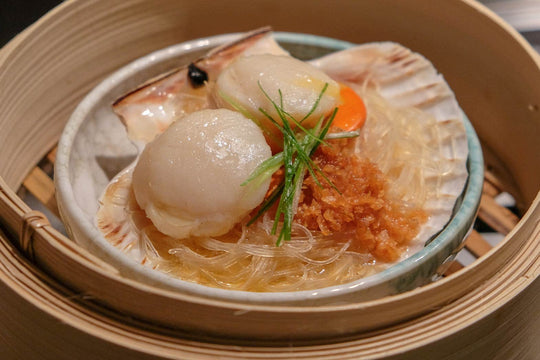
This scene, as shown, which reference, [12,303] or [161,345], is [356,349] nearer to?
[161,345]

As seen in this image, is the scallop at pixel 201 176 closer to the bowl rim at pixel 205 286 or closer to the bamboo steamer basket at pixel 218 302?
the bowl rim at pixel 205 286

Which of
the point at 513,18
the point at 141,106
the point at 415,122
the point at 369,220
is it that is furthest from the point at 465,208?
the point at 513,18

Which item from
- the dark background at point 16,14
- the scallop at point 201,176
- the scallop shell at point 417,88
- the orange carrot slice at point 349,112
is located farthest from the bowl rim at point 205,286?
the dark background at point 16,14

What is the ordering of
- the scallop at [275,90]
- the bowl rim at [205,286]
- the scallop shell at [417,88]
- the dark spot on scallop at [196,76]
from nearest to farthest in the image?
the bowl rim at [205,286], the scallop at [275,90], the scallop shell at [417,88], the dark spot on scallop at [196,76]

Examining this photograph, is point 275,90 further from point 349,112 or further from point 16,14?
point 16,14

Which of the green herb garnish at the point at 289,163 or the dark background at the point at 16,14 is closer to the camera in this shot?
the green herb garnish at the point at 289,163

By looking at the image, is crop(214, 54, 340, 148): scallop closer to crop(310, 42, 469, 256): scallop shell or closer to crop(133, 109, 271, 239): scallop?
crop(133, 109, 271, 239): scallop
